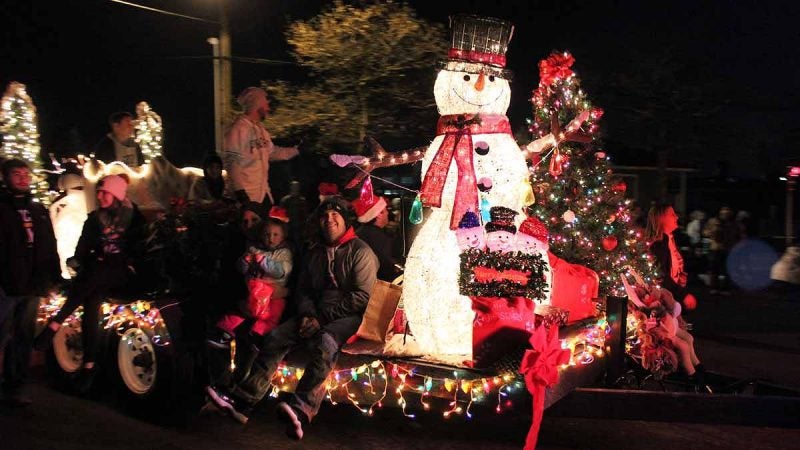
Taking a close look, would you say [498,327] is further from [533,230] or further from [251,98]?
[251,98]

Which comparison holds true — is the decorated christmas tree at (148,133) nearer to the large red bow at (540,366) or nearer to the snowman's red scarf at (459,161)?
the snowman's red scarf at (459,161)

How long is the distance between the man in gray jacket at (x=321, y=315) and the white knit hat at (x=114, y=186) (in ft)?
6.27

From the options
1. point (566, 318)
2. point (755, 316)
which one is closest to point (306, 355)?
point (566, 318)

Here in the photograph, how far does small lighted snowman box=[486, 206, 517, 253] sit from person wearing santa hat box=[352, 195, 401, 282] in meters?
1.53

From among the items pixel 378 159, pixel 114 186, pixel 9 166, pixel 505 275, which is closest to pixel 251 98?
pixel 114 186

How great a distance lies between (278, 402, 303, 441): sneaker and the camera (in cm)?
529

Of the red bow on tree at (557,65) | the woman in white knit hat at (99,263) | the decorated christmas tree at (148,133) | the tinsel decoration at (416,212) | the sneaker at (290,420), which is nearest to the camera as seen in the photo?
the sneaker at (290,420)

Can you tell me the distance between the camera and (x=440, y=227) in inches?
236

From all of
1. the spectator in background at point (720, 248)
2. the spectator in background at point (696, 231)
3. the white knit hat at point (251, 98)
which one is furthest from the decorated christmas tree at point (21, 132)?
the spectator in background at point (696, 231)

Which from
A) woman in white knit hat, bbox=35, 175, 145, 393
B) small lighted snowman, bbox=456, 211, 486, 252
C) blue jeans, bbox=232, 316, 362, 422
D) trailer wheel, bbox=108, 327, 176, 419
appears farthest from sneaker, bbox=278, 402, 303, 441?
woman in white knit hat, bbox=35, 175, 145, 393

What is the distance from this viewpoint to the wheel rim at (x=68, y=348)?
7.15 metres

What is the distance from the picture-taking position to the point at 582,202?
10125 millimetres

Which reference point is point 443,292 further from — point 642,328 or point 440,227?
point 642,328

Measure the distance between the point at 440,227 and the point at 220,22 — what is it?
7267 mm
